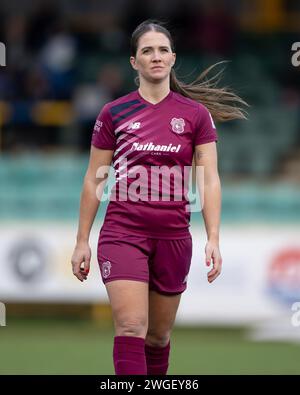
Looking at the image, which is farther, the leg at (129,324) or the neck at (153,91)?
the neck at (153,91)

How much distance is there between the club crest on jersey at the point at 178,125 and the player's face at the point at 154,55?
0.81 ft

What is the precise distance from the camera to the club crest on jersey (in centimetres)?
684

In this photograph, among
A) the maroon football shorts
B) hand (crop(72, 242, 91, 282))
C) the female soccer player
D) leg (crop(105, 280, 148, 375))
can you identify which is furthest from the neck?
leg (crop(105, 280, 148, 375))

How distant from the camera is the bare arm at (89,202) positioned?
271 inches

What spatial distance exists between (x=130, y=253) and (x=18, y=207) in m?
7.11

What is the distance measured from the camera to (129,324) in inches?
260

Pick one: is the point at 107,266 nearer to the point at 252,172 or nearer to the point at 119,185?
the point at 119,185

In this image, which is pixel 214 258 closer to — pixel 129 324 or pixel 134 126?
pixel 129 324

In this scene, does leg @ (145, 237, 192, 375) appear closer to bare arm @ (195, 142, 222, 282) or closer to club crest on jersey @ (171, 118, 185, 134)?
bare arm @ (195, 142, 222, 282)

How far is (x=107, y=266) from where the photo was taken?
22.2 feet

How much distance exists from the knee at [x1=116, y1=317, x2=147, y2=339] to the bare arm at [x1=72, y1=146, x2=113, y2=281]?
419 mm

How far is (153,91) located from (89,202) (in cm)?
72

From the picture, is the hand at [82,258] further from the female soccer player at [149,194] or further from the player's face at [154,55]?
the player's face at [154,55]

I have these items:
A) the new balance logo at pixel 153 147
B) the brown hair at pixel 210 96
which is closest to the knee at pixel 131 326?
the new balance logo at pixel 153 147
